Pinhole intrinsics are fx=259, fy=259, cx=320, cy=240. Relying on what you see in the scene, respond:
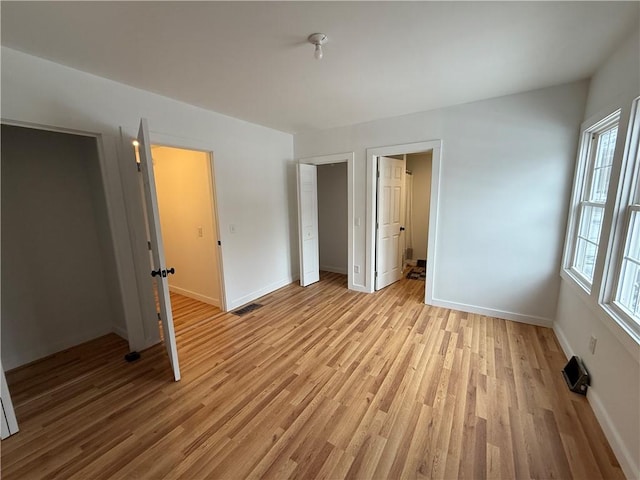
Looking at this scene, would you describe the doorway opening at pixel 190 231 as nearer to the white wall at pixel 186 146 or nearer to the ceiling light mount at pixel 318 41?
the white wall at pixel 186 146

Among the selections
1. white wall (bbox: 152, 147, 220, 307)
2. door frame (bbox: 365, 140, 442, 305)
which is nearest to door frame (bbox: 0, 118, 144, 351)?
white wall (bbox: 152, 147, 220, 307)

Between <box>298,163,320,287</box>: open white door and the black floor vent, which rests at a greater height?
<box>298,163,320,287</box>: open white door

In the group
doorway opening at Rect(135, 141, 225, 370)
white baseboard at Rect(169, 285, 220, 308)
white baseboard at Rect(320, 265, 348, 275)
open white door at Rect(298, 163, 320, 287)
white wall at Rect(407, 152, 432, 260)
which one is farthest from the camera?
white wall at Rect(407, 152, 432, 260)

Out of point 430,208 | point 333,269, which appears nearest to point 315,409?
point 430,208

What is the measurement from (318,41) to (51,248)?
3.18 m

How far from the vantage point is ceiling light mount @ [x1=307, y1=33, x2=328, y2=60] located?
1.64m

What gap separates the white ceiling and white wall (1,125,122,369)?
1102 millimetres

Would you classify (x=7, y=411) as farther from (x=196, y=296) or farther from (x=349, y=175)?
(x=349, y=175)

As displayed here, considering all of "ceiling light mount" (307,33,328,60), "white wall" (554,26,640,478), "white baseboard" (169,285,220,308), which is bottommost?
"white baseboard" (169,285,220,308)

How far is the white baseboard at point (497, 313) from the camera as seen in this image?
9.48 ft

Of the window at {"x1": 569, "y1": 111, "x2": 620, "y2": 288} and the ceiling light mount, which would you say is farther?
the window at {"x1": 569, "y1": 111, "x2": 620, "y2": 288}

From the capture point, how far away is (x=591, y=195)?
236cm

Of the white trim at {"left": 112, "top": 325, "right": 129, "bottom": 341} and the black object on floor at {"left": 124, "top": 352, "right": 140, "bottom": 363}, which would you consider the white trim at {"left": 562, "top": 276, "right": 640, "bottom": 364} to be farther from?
the white trim at {"left": 112, "top": 325, "right": 129, "bottom": 341}

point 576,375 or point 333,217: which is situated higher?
point 333,217
